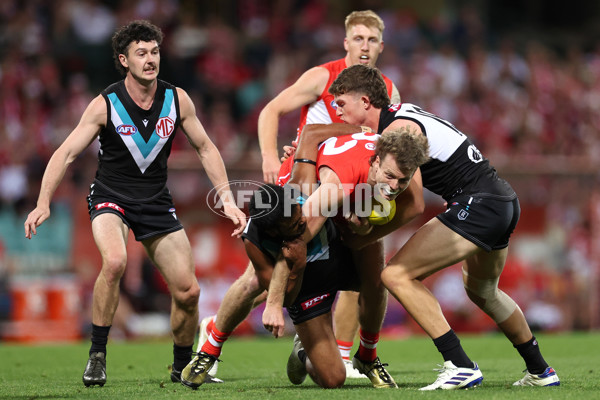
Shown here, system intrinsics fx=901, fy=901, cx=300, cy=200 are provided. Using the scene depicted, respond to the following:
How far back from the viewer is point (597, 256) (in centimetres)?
1430

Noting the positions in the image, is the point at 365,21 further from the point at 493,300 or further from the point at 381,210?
the point at 493,300

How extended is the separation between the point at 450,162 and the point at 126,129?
2.27 m

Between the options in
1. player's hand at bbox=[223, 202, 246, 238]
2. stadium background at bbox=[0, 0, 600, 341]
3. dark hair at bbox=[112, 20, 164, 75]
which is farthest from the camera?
stadium background at bbox=[0, 0, 600, 341]

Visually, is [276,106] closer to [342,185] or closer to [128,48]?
[128,48]

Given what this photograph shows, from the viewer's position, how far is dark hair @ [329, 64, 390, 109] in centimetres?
571

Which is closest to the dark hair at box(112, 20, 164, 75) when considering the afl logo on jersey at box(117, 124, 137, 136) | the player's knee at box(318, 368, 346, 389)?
the afl logo on jersey at box(117, 124, 137, 136)

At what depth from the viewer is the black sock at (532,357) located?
229 inches

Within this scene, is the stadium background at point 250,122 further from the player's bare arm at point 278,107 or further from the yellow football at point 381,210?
the yellow football at point 381,210

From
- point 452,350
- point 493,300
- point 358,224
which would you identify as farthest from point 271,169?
point 452,350

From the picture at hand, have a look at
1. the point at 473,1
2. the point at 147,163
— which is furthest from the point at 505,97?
the point at 147,163

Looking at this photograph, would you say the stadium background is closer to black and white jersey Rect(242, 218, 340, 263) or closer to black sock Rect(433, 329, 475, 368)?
black and white jersey Rect(242, 218, 340, 263)

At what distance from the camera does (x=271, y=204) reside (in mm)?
5133

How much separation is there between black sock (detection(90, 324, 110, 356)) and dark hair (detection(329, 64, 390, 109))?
7.32ft

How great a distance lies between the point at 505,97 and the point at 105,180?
37.5 feet
